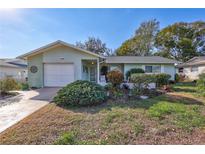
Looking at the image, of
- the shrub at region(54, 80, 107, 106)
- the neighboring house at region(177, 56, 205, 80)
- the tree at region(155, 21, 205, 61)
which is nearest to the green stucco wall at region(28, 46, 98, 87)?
the shrub at region(54, 80, 107, 106)

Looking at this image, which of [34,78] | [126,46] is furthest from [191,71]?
[34,78]

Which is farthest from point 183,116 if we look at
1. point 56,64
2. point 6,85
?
point 56,64

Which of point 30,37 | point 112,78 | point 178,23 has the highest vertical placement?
point 178,23

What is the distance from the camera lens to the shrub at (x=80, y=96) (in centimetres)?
770

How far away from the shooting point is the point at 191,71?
29484 mm

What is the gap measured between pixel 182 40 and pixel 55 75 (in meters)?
32.7

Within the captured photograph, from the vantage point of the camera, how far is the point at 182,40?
37.8 meters

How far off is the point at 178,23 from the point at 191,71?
47.7 ft

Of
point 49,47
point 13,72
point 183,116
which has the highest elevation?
point 49,47

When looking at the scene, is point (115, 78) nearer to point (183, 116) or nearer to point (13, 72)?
point (183, 116)

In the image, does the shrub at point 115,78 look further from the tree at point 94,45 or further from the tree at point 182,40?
the tree at point 94,45

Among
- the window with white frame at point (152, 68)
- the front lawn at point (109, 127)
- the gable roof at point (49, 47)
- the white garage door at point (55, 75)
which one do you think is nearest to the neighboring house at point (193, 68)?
the window with white frame at point (152, 68)
